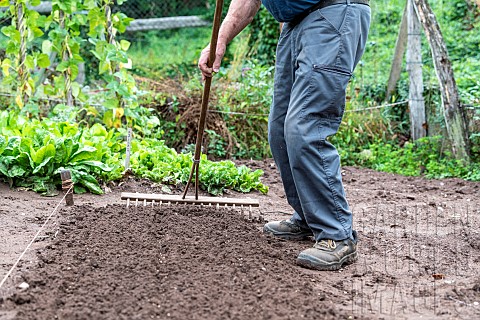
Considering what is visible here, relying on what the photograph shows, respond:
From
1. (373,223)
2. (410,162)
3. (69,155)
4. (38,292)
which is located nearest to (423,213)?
(373,223)

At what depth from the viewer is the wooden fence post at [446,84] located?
664 centimetres

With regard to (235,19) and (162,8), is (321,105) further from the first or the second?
(162,8)

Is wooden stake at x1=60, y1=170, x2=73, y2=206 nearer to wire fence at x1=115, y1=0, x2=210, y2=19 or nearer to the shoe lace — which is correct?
the shoe lace

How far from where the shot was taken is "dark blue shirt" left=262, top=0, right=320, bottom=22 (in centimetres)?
364

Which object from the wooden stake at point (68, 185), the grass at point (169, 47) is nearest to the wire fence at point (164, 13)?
the grass at point (169, 47)

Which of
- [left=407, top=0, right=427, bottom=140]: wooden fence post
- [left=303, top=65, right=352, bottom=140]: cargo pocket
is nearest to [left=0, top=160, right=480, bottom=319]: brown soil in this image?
[left=303, top=65, right=352, bottom=140]: cargo pocket

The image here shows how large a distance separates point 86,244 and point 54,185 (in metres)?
1.46

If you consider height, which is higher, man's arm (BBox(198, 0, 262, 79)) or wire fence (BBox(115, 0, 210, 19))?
man's arm (BBox(198, 0, 262, 79))

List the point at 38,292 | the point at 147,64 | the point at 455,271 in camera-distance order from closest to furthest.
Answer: the point at 38,292 < the point at 455,271 < the point at 147,64

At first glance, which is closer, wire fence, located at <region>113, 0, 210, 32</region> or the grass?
the grass

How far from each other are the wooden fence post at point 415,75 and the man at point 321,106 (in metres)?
3.75

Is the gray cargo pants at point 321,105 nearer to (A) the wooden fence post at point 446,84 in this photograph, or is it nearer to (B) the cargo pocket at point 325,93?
(B) the cargo pocket at point 325,93

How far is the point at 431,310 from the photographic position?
3.03 meters

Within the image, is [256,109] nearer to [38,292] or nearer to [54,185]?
[54,185]
